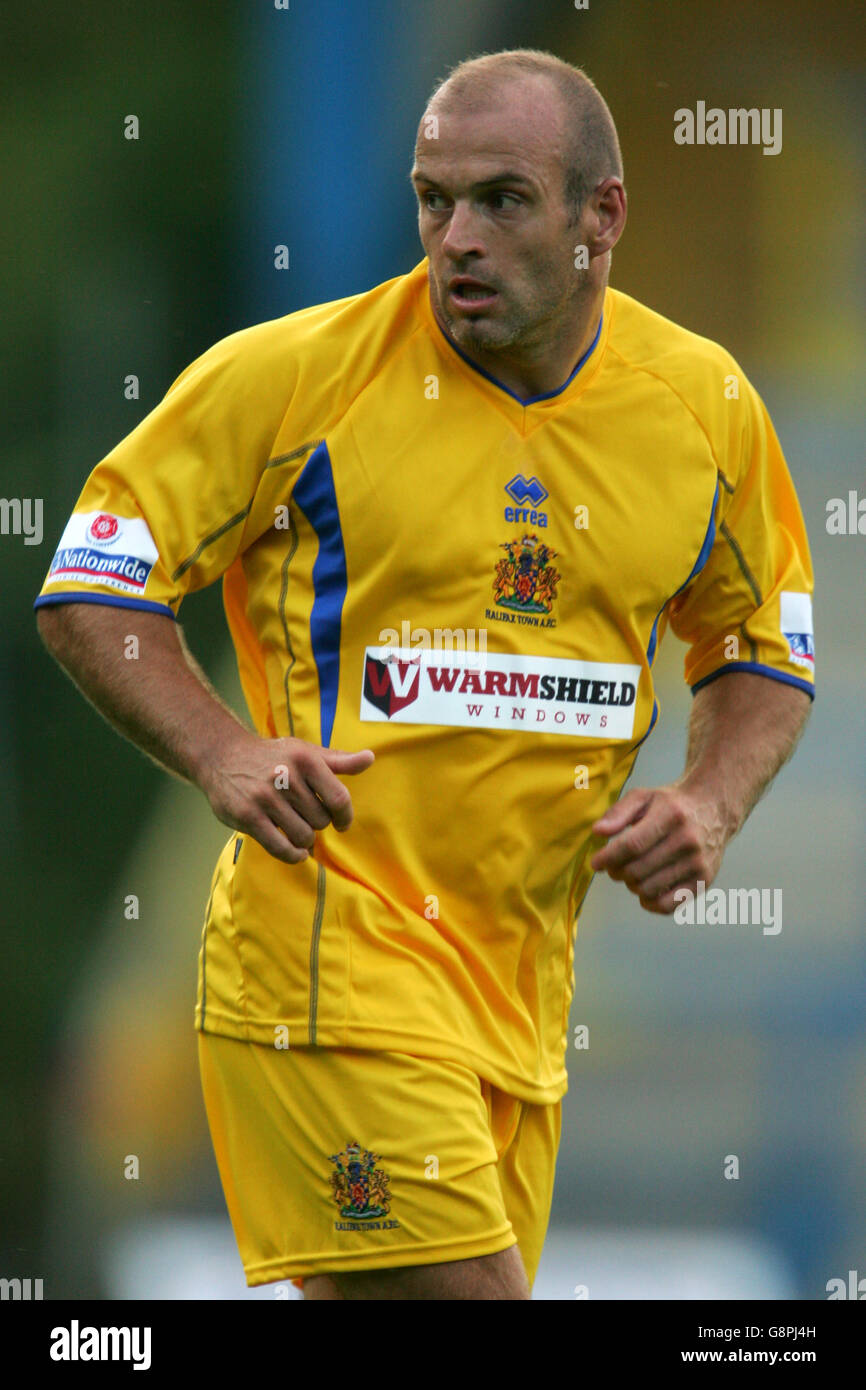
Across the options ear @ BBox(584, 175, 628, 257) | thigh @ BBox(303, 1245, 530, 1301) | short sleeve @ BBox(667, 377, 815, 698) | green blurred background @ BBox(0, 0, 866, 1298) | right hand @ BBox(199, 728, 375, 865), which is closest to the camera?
right hand @ BBox(199, 728, 375, 865)

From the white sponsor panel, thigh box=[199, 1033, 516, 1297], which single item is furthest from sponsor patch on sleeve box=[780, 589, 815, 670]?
thigh box=[199, 1033, 516, 1297]

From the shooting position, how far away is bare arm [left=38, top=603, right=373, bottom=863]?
273 centimetres

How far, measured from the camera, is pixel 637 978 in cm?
581

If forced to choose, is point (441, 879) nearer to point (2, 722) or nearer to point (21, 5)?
point (2, 722)

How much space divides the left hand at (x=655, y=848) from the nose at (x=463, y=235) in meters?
0.79

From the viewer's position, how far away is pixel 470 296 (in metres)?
3.02

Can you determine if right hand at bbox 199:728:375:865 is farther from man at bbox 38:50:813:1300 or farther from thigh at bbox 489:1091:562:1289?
thigh at bbox 489:1091:562:1289

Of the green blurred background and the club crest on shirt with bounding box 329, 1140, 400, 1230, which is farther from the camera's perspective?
the green blurred background

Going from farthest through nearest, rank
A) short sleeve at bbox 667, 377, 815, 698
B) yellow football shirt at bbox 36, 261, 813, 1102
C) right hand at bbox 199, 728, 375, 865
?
short sleeve at bbox 667, 377, 815, 698
yellow football shirt at bbox 36, 261, 813, 1102
right hand at bbox 199, 728, 375, 865

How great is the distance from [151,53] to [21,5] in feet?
1.21

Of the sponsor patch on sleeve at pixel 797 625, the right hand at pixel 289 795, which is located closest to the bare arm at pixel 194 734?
the right hand at pixel 289 795

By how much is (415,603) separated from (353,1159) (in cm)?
79

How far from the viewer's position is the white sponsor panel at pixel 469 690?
3049 mm

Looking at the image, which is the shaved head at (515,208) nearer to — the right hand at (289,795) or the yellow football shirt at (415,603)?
the yellow football shirt at (415,603)
